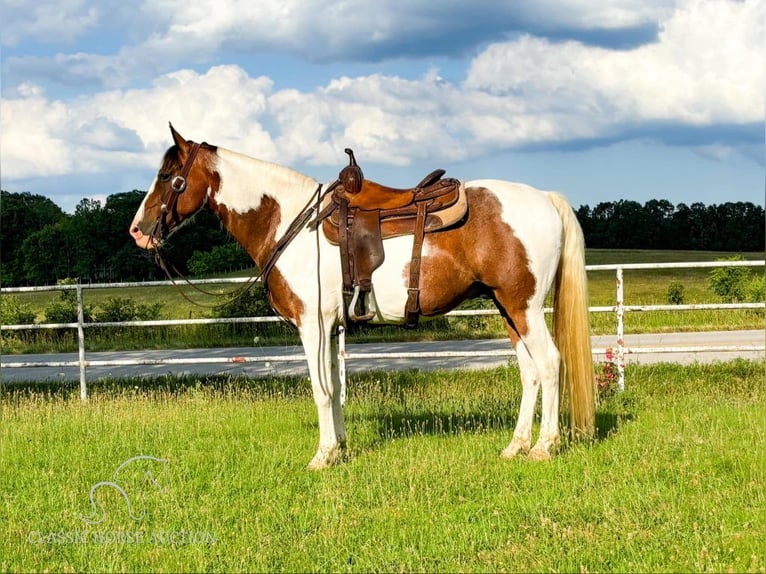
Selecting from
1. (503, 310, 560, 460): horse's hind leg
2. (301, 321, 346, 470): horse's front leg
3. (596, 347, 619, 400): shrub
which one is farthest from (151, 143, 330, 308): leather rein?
(596, 347, 619, 400): shrub

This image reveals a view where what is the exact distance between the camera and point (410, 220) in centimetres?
596

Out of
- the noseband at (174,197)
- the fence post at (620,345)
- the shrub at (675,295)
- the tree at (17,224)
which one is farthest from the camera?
the tree at (17,224)

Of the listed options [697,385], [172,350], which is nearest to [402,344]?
[172,350]

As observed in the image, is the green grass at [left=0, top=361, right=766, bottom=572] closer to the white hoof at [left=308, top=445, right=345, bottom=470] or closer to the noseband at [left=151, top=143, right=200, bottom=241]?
the white hoof at [left=308, top=445, right=345, bottom=470]

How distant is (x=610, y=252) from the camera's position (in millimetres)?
49000

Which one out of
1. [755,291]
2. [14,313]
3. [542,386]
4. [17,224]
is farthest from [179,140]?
[17,224]

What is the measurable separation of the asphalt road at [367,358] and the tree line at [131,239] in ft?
31.7

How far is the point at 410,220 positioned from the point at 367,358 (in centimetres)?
844

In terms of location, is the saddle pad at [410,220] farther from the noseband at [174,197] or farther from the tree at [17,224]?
the tree at [17,224]

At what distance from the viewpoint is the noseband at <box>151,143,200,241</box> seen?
6.34 m

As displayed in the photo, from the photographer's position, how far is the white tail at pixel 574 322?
246 inches

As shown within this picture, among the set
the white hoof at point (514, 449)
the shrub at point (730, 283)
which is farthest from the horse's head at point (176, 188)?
the shrub at point (730, 283)

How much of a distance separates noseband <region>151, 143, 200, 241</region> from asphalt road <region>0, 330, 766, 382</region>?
5.92 m

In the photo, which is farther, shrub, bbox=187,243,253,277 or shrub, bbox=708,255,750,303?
shrub, bbox=187,243,253,277
